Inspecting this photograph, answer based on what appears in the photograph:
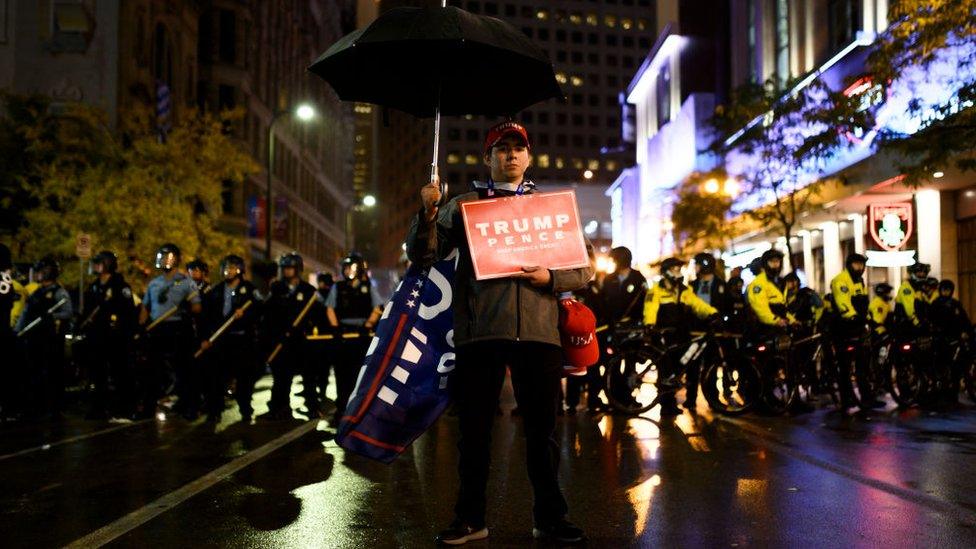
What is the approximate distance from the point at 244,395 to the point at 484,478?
7.99m

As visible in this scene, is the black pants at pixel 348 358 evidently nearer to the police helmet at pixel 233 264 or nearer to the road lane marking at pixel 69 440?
the police helmet at pixel 233 264

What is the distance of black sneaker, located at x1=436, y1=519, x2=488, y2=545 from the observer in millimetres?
4672

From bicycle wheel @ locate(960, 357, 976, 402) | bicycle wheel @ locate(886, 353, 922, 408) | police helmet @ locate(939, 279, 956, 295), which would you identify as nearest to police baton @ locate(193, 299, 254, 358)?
bicycle wheel @ locate(886, 353, 922, 408)

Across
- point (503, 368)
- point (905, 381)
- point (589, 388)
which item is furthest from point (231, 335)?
point (905, 381)

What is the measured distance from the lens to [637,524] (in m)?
5.31

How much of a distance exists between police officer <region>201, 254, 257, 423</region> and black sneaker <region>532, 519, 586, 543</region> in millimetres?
7931

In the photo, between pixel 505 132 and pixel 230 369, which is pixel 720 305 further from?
pixel 505 132

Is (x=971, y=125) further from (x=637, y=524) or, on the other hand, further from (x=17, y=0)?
(x=17, y=0)

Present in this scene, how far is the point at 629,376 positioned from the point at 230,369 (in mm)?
4855

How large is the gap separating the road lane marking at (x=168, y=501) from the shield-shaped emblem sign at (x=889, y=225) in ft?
67.2

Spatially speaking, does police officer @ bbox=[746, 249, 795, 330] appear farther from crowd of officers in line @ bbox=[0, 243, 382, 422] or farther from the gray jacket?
the gray jacket

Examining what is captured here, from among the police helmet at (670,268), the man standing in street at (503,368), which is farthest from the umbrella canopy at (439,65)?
the police helmet at (670,268)

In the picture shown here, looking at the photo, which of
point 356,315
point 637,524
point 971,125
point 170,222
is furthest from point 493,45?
point 170,222

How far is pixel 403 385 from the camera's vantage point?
4.96 m
